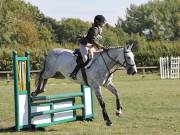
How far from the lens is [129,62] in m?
11.8

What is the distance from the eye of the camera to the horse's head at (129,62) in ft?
38.4

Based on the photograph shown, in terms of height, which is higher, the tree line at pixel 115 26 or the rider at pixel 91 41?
the tree line at pixel 115 26

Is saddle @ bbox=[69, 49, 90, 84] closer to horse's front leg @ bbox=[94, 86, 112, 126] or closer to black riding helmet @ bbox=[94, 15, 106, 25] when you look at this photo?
horse's front leg @ bbox=[94, 86, 112, 126]

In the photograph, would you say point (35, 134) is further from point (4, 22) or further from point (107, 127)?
point (4, 22)

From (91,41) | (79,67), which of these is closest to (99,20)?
(91,41)

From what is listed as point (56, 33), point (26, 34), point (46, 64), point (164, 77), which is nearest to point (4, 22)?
point (26, 34)

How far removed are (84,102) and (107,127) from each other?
6.31ft

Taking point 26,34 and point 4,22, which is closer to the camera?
point 4,22

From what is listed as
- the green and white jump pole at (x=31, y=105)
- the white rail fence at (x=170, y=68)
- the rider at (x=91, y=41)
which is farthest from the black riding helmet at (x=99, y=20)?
the white rail fence at (x=170, y=68)

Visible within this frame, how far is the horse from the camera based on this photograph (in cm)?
1187

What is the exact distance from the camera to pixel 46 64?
1322 centimetres

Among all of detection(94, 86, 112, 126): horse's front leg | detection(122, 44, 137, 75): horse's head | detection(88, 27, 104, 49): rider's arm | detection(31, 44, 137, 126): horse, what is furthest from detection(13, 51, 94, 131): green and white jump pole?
detection(122, 44, 137, 75): horse's head

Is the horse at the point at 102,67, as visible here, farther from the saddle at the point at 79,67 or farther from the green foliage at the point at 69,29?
the green foliage at the point at 69,29

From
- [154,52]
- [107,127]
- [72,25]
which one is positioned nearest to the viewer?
[107,127]
